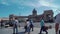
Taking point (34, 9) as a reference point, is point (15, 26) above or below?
below

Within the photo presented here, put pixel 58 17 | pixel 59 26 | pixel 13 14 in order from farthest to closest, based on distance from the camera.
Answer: pixel 13 14
pixel 59 26
pixel 58 17

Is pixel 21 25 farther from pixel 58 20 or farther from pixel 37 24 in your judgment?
pixel 58 20

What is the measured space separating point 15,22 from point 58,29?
4679 millimetres

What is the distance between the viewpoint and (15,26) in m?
11.1

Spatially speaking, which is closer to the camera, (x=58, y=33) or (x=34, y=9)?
(x=58, y=33)

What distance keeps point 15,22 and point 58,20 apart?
4.82 metres

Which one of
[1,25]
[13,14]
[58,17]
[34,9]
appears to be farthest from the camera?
[1,25]

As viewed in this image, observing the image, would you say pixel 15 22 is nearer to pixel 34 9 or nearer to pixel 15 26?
pixel 15 26

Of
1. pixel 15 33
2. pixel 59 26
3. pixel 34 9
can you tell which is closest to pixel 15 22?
pixel 15 33

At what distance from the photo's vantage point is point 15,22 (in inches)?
429

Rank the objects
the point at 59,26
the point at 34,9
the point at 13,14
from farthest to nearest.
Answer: the point at 34,9 → the point at 13,14 → the point at 59,26

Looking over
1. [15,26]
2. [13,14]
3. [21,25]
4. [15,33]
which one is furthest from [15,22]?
[21,25]

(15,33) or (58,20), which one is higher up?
(58,20)

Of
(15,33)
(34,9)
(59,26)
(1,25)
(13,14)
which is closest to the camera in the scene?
(59,26)
